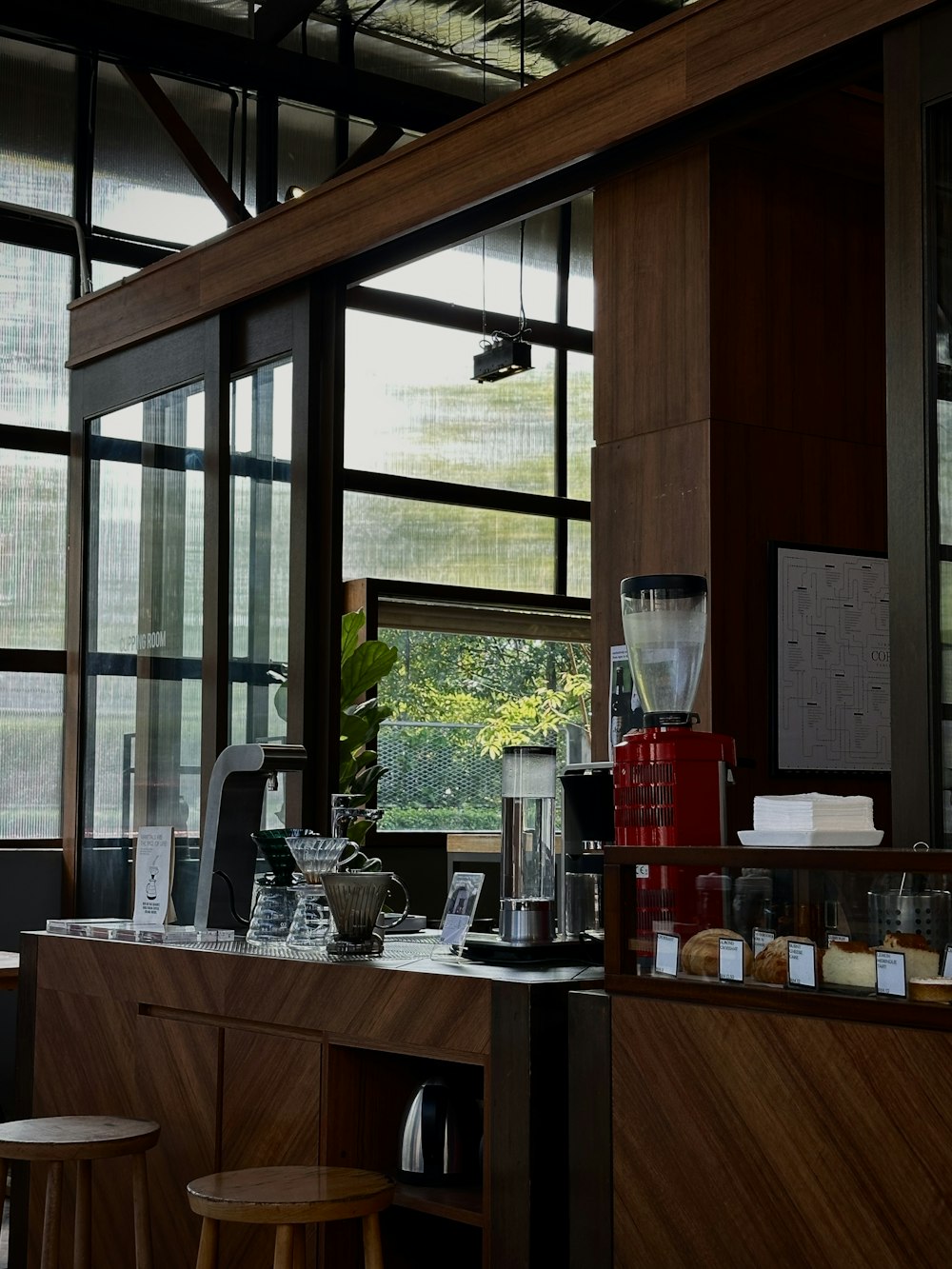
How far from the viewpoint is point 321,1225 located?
2.84m

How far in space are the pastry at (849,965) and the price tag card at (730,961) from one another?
0.44ft

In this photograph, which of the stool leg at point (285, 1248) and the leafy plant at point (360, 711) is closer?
the stool leg at point (285, 1248)

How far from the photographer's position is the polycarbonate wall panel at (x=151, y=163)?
6.80 metres

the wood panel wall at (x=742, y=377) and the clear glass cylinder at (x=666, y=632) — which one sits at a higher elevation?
the wood panel wall at (x=742, y=377)

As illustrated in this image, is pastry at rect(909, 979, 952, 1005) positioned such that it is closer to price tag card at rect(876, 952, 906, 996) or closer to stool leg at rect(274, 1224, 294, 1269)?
price tag card at rect(876, 952, 906, 996)

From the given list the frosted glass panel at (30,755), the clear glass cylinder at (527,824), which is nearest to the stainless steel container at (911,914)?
the clear glass cylinder at (527,824)

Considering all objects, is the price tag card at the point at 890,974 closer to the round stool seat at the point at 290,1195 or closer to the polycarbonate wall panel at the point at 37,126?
the round stool seat at the point at 290,1195

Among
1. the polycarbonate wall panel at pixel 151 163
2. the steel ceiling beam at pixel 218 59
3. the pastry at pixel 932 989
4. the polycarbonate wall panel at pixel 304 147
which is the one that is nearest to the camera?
the pastry at pixel 932 989

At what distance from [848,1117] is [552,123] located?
2.58 m

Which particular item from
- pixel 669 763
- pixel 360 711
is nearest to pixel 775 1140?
pixel 669 763

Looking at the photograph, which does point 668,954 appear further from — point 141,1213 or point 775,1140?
point 141,1213

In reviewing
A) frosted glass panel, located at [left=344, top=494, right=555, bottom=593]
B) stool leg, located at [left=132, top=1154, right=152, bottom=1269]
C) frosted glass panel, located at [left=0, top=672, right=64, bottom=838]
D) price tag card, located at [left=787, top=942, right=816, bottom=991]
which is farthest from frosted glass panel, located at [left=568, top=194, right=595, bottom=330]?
price tag card, located at [left=787, top=942, right=816, bottom=991]

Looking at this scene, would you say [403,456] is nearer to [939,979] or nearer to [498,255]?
[498,255]

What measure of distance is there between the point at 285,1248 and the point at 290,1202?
0.25 feet
